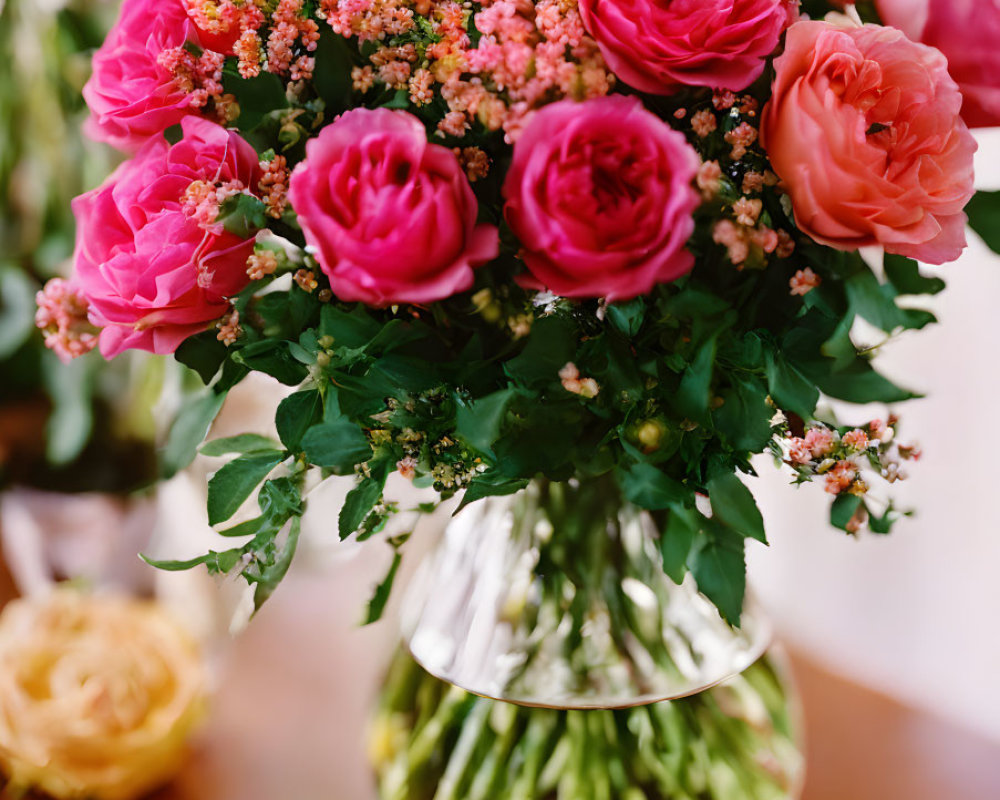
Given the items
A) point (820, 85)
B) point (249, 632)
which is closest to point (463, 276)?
point (820, 85)

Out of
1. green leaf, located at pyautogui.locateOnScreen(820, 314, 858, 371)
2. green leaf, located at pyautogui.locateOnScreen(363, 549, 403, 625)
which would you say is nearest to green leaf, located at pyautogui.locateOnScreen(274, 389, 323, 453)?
green leaf, located at pyautogui.locateOnScreen(363, 549, 403, 625)

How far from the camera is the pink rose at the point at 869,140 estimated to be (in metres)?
0.31

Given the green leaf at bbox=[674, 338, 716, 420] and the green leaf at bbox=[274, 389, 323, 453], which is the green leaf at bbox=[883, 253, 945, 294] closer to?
the green leaf at bbox=[674, 338, 716, 420]

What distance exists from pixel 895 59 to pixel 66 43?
0.68 metres

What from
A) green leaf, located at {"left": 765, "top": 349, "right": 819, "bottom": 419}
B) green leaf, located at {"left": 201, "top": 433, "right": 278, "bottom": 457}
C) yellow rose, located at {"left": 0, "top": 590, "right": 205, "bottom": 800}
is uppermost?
green leaf, located at {"left": 765, "top": 349, "right": 819, "bottom": 419}

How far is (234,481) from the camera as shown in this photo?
413 millimetres

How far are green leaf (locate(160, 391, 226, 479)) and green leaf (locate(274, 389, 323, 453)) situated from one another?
0.05m

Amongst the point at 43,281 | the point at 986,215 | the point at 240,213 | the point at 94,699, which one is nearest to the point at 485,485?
the point at 240,213

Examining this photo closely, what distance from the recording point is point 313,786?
0.70m

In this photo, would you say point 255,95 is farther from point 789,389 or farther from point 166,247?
point 789,389

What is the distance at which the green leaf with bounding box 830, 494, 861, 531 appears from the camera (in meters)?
0.38

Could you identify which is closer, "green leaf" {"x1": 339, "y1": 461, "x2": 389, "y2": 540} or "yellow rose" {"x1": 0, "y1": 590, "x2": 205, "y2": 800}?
"green leaf" {"x1": 339, "y1": 461, "x2": 389, "y2": 540}

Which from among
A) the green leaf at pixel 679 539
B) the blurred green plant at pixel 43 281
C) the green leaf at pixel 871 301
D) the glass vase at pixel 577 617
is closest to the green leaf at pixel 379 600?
the glass vase at pixel 577 617

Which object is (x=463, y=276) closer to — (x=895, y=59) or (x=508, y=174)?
(x=508, y=174)
